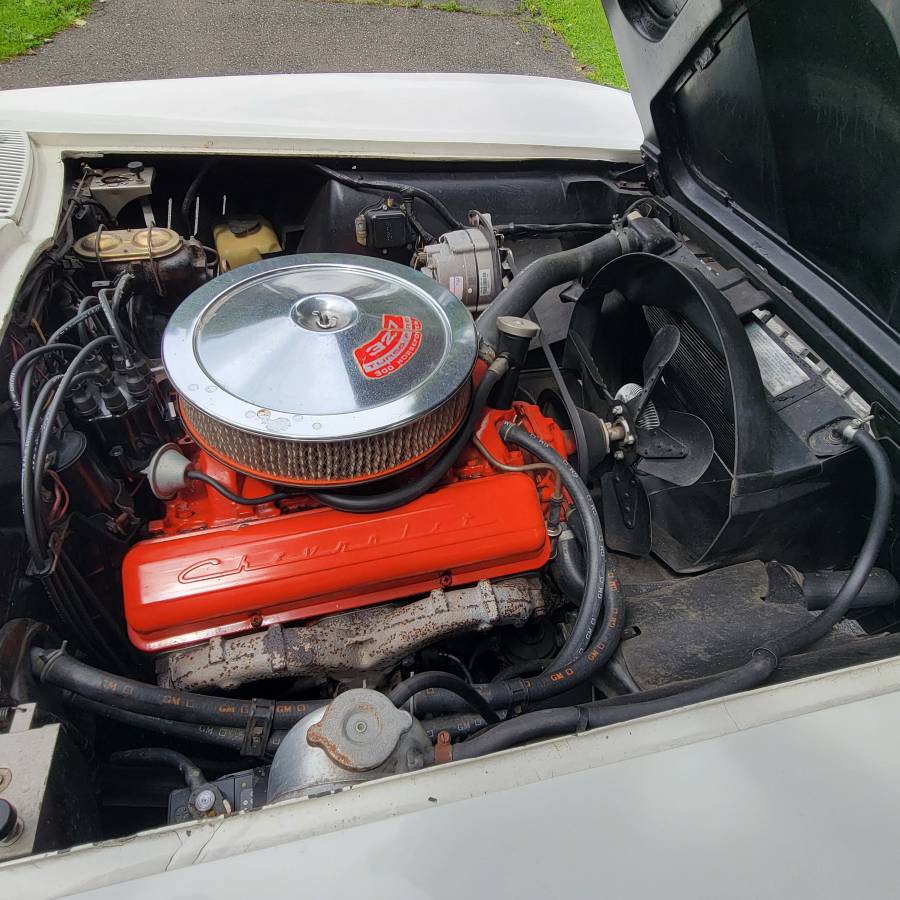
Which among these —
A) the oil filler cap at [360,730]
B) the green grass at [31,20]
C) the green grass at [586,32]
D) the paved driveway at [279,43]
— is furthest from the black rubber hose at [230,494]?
the green grass at [586,32]

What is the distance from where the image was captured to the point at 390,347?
102 centimetres

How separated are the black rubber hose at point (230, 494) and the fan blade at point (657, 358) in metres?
0.64

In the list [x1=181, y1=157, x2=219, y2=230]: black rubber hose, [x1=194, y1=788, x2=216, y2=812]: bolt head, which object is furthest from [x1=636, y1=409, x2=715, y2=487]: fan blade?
[x1=181, y1=157, x2=219, y2=230]: black rubber hose

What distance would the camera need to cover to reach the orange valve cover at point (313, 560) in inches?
39.0

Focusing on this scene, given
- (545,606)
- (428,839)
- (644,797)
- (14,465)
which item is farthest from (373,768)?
(14,465)

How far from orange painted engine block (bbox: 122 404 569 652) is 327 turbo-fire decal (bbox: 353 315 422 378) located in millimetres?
230

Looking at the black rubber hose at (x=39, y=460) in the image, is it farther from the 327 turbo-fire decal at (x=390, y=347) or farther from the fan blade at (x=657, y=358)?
the fan blade at (x=657, y=358)

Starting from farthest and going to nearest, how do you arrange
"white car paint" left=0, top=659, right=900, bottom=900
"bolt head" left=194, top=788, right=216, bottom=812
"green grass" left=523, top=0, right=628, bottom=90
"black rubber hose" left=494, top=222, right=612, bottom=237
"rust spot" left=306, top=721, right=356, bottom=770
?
"green grass" left=523, top=0, right=628, bottom=90 < "black rubber hose" left=494, top=222, right=612, bottom=237 < "bolt head" left=194, top=788, right=216, bottom=812 < "rust spot" left=306, top=721, right=356, bottom=770 < "white car paint" left=0, top=659, right=900, bottom=900

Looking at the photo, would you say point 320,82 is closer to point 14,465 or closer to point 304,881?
point 14,465

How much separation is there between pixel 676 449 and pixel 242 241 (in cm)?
115

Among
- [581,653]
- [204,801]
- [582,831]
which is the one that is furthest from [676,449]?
[204,801]

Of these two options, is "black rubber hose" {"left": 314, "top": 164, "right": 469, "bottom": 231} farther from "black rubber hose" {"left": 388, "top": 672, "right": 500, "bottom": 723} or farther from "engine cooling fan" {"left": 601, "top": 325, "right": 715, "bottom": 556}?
"black rubber hose" {"left": 388, "top": 672, "right": 500, "bottom": 723}

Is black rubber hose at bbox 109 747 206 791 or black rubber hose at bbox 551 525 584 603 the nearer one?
black rubber hose at bbox 109 747 206 791

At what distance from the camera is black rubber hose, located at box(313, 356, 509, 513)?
39.9 inches
